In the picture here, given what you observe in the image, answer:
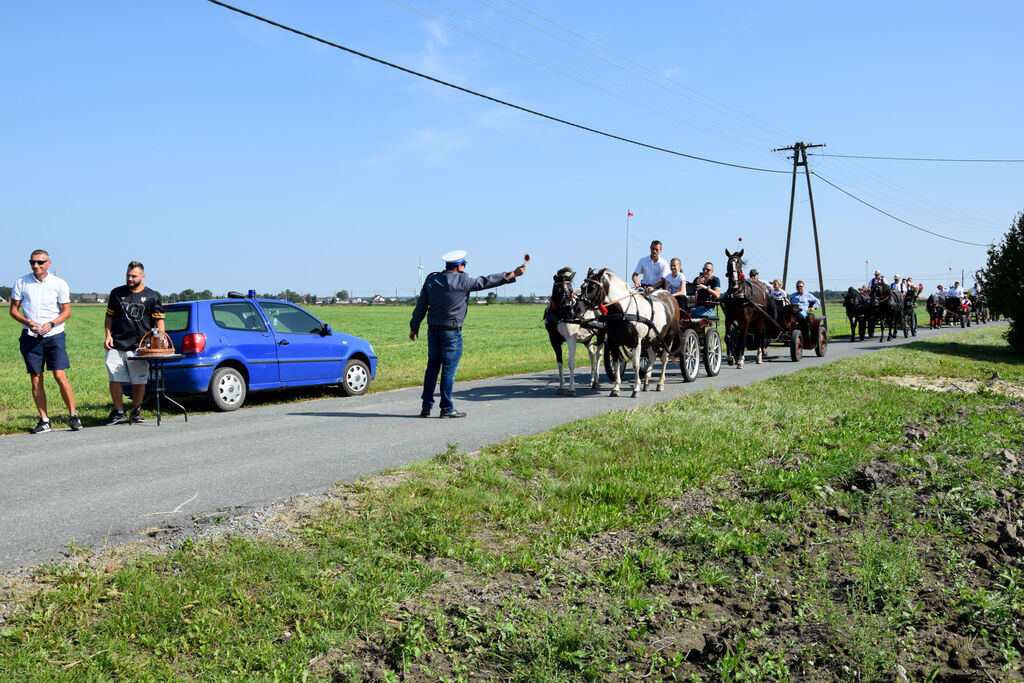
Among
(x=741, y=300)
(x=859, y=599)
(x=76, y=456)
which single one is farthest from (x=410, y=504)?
(x=741, y=300)

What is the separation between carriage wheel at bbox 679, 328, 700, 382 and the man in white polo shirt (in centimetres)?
1005

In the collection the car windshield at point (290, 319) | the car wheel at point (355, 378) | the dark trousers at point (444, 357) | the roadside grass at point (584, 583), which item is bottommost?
the roadside grass at point (584, 583)

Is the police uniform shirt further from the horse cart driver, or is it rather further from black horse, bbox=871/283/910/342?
black horse, bbox=871/283/910/342

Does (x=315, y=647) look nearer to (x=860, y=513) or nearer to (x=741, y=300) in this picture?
(x=860, y=513)

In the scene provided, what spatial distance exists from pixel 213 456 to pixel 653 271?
945 centimetres

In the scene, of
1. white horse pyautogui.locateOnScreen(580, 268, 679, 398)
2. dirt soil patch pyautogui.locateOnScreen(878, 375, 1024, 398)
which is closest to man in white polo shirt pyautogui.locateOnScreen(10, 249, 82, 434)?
white horse pyautogui.locateOnScreen(580, 268, 679, 398)

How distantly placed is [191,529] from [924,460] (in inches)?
245

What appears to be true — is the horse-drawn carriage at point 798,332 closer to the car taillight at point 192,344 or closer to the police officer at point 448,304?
the police officer at point 448,304

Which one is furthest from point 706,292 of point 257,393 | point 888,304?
point 888,304

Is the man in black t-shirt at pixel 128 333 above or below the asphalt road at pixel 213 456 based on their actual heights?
above

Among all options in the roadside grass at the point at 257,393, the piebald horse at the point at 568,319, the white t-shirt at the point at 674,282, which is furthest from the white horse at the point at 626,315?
the roadside grass at the point at 257,393

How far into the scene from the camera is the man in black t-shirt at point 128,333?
1059cm

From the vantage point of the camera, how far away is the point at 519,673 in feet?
12.1

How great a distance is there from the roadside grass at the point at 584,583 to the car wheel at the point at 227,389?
5689mm
